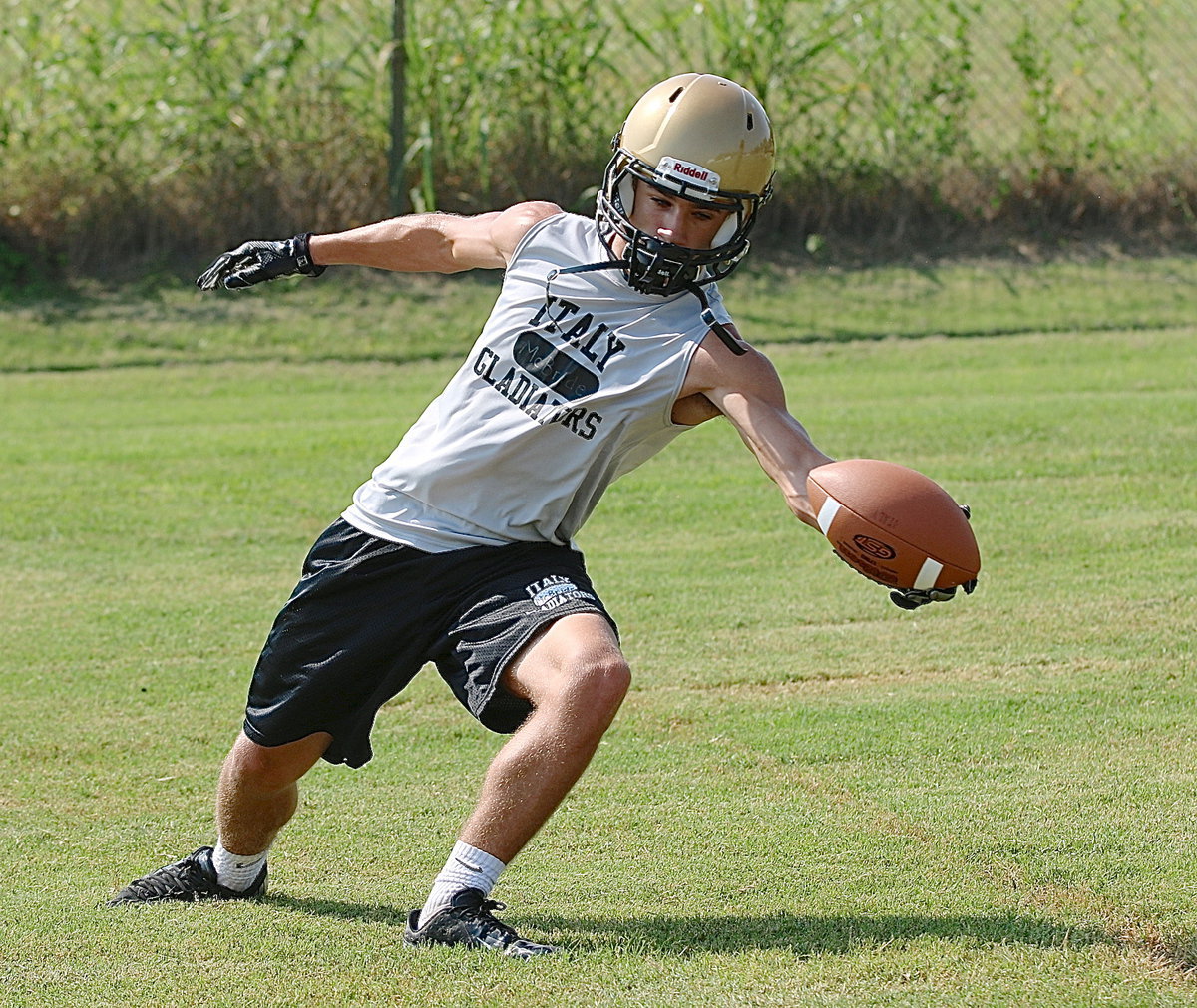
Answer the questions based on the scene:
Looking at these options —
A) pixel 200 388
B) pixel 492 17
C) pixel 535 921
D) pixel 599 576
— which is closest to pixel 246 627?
pixel 599 576

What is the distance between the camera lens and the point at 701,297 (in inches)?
175

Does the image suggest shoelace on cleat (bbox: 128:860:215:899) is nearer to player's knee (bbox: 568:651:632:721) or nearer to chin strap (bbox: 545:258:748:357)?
player's knee (bbox: 568:651:632:721)

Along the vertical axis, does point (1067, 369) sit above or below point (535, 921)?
below

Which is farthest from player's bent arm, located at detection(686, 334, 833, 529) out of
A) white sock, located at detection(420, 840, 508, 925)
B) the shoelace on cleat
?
→ the shoelace on cleat

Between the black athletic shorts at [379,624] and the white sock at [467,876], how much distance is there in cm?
37

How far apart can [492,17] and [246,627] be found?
8212 mm

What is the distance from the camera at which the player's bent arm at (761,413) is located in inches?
159

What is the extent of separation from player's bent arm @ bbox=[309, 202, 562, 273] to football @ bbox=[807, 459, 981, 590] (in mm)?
1383

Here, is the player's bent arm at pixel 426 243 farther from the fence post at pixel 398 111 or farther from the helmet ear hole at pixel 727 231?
the fence post at pixel 398 111

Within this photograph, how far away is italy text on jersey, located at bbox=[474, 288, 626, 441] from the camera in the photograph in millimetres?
4375

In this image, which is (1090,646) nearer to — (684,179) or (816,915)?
(816,915)

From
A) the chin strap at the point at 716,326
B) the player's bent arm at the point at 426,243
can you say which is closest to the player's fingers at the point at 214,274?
the player's bent arm at the point at 426,243

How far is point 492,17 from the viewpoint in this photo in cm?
1409

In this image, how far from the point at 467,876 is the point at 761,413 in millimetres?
1323
